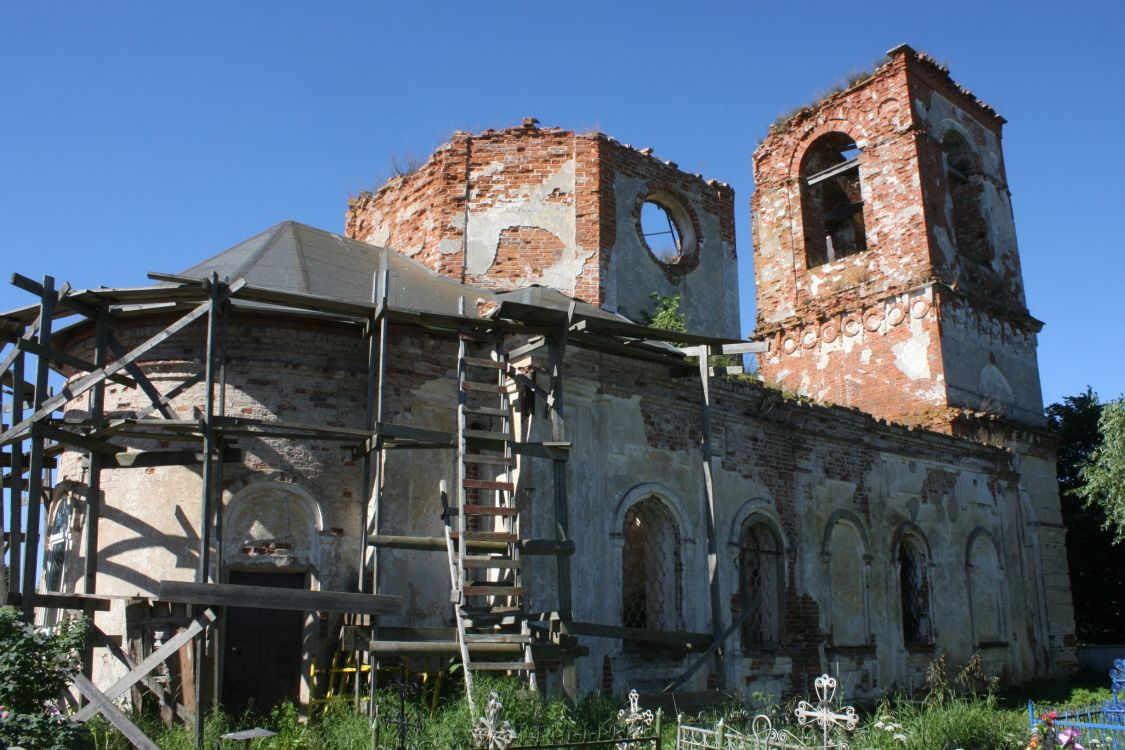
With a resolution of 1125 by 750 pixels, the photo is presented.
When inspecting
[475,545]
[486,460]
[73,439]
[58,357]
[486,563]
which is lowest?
[486,563]

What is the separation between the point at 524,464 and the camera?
10422 millimetres

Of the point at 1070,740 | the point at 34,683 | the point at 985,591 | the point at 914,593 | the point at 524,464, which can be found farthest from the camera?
the point at 985,591

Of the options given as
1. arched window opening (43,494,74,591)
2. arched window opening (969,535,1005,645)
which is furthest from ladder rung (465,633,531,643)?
arched window opening (969,535,1005,645)

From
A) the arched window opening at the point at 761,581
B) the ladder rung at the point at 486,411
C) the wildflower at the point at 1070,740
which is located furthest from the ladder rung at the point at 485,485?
the wildflower at the point at 1070,740

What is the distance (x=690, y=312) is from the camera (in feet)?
51.0

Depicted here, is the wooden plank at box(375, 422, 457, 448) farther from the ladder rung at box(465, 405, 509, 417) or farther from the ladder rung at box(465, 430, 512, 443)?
the ladder rung at box(465, 405, 509, 417)

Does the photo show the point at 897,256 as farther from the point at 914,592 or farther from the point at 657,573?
the point at 657,573

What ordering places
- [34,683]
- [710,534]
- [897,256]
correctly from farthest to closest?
[897,256]
[710,534]
[34,683]

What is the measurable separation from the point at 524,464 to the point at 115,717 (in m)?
4.48

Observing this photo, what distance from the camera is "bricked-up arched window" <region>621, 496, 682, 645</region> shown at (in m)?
11.8

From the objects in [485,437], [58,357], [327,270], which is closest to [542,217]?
[327,270]

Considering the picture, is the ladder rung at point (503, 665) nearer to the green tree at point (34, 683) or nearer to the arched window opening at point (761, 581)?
the green tree at point (34, 683)

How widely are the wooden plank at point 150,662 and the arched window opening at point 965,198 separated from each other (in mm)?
16792

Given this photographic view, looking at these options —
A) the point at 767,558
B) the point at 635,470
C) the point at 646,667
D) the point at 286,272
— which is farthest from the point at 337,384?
the point at 767,558
